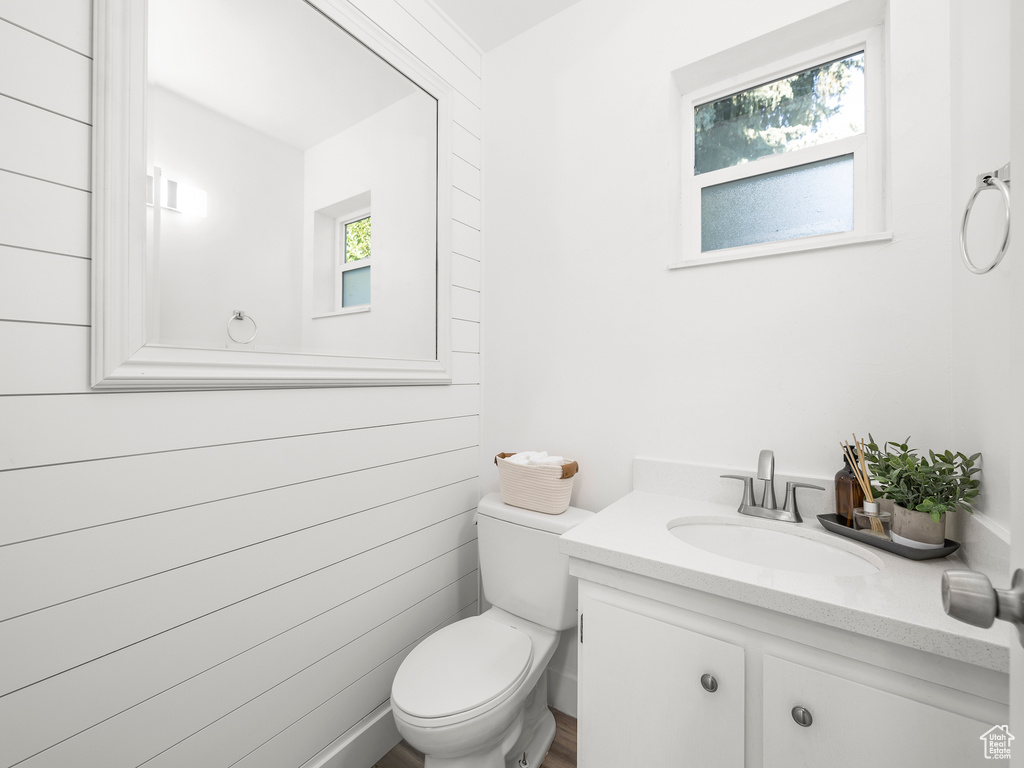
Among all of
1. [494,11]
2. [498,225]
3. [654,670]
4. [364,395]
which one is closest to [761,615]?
[654,670]

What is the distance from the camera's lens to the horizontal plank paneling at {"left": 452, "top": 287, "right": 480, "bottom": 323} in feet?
5.78

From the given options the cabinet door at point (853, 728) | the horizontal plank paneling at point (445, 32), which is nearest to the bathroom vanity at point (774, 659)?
the cabinet door at point (853, 728)

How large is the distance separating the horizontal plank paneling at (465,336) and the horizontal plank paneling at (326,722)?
1126 mm

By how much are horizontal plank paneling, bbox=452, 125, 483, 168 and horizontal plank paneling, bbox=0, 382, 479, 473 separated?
1042mm

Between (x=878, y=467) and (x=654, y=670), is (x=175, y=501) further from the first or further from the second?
(x=878, y=467)

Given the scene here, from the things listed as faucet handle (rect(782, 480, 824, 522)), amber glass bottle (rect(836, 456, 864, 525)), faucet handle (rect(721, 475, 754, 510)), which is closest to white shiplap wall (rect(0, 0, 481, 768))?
faucet handle (rect(721, 475, 754, 510))

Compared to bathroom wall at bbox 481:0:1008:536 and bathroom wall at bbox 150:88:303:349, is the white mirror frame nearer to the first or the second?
bathroom wall at bbox 150:88:303:349

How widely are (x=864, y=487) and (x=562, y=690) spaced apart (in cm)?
123

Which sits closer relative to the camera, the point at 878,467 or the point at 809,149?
the point at 878,467

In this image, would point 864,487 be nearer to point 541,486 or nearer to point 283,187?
point 541,486

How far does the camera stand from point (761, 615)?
839 millimetres

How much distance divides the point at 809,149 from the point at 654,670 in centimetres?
150

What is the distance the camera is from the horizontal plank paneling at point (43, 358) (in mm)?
766

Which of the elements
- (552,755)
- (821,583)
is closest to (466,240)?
(821,583)
